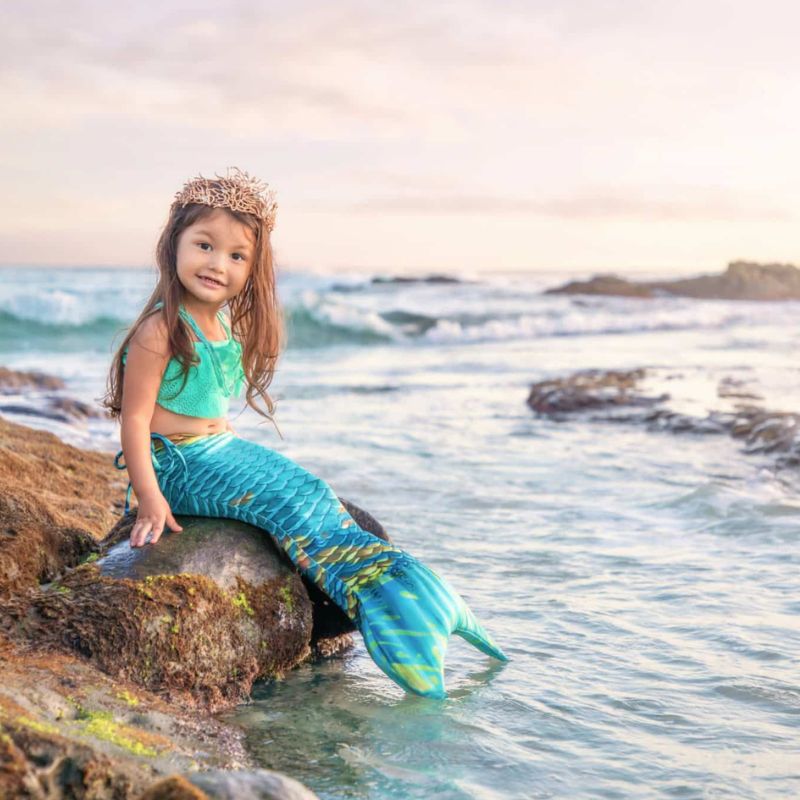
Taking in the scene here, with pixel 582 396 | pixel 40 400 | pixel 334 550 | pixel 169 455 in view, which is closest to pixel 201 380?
pixel 169 455

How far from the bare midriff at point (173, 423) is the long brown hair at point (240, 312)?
0.14m

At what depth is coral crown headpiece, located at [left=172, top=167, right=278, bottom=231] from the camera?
155 inches

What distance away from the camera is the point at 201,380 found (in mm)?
3990

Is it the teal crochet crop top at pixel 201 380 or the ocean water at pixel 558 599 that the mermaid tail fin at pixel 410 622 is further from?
the teal crochet crop top at pixel 201 380

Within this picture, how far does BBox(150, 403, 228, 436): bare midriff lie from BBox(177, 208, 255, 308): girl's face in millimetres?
450

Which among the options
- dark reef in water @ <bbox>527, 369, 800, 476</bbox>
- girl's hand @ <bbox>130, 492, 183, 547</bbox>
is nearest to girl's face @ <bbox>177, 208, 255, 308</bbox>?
girl's hand @ <bbox>130, 492, 183, 547</bbox>

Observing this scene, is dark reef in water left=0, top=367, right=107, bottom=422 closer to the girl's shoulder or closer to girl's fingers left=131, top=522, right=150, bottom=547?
the girl's shoulder

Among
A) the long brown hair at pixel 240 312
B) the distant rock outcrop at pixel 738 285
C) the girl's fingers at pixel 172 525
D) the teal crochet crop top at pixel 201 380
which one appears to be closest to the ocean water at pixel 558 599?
the girl's fingers at pixel 172 525

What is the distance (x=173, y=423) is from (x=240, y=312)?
1.75 feet

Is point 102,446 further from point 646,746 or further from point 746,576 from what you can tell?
point 646,746

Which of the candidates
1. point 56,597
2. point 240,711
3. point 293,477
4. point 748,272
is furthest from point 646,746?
point 748,272

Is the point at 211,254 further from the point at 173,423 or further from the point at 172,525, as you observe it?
the point at 172,525

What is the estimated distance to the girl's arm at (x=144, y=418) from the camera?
366 centimetres

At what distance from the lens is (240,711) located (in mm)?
3438
